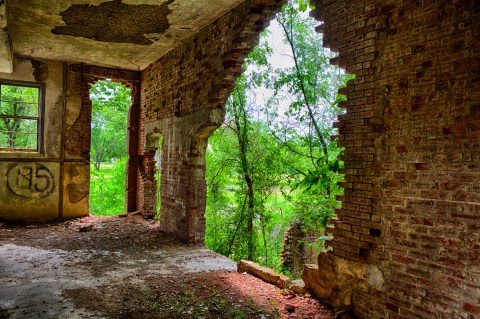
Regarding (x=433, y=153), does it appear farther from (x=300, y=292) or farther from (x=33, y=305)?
(x=33, y=305)

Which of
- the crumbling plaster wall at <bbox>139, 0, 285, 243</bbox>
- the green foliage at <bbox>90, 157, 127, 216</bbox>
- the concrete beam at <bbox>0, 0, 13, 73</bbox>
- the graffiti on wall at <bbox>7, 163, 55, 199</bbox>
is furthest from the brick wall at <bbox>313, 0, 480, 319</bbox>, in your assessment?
the green foliage at <bbox>90, 157, 127, 216</bbox>

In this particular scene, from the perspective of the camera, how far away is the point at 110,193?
19609 mm

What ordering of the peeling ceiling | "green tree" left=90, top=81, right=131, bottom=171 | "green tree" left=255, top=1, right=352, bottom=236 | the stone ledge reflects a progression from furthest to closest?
"green tree" left=90, top=81, right=131, bottom=171 < "green tree" left=255, top=1, right=352, bottom=236 < the peeling ceiling < the stone ledge

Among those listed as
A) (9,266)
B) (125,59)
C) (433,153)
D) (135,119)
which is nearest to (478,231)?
(433,153)

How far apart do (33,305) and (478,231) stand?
4.71m

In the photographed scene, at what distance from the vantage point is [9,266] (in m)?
5.74

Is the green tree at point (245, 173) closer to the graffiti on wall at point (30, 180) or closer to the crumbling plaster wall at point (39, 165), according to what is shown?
the crumbling plaster wall at point (39, 165)

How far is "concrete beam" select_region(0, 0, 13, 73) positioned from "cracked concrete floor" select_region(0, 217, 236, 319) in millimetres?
3727

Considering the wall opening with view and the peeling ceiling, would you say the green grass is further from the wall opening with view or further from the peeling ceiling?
the peeling ceiling

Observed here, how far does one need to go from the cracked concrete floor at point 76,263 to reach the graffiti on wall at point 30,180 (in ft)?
3.24

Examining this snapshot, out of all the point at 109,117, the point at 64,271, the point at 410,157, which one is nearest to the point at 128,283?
the point at 64,271

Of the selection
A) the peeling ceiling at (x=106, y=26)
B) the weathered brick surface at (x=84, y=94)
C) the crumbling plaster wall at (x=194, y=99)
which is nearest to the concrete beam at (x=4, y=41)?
the peeling ceiling at (x=106, y=26)

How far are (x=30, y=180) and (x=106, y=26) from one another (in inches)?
197

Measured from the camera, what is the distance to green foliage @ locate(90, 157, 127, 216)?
18844mm
